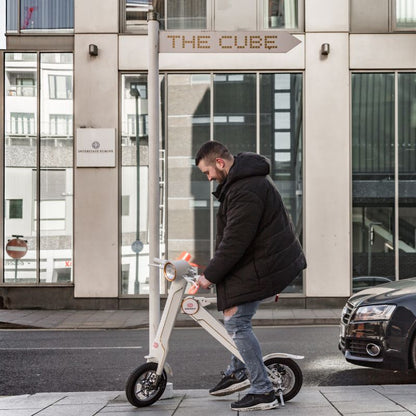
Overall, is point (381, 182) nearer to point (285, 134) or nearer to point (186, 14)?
point (285, 134)

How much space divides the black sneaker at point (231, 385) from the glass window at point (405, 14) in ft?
36.9

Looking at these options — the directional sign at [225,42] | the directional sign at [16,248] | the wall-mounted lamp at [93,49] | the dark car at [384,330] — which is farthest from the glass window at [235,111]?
the directional sign at [225,42]

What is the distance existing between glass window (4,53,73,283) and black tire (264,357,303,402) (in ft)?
32.9

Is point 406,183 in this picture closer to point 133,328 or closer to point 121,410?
point 133,328

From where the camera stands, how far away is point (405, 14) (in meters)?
13.9

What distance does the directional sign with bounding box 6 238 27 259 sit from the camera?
46.1 feet

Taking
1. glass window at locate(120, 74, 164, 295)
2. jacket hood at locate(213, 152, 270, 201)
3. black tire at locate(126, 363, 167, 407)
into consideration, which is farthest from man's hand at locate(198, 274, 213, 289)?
glass window at locate(120, 74, 164, 295)

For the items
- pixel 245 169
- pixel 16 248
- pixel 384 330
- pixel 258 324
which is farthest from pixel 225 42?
pixel 16 248

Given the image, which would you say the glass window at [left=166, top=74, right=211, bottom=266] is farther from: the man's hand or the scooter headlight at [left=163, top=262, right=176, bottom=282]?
the man's hand

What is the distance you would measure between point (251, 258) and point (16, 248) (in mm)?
10873

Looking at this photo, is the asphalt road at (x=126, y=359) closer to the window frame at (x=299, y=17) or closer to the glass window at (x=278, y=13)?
the window frame at (x=299, y=17)

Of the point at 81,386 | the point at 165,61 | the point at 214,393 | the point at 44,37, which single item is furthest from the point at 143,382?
the point at 44,37

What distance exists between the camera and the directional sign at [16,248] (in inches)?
553

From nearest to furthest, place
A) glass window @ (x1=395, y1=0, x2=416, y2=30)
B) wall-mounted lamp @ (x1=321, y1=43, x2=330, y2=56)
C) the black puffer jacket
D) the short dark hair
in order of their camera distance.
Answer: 1. the black puffer jacket
2. the short dark hair
3. wall-mounted lamp @ (x1=321, y1=43, x2=330, y2=56)
4. glass window @ (x1=395, y1=0, x2=416, y2=30)
